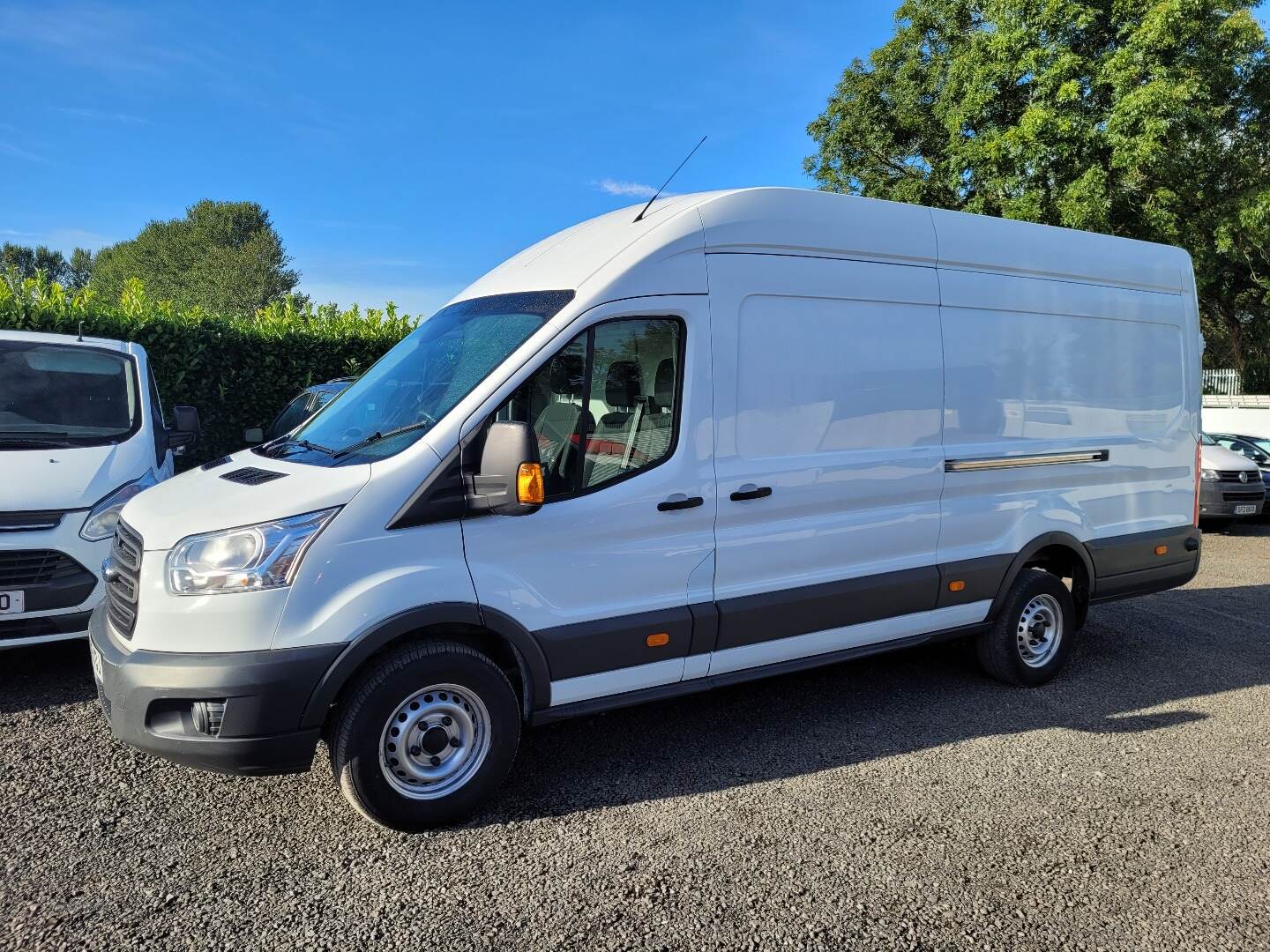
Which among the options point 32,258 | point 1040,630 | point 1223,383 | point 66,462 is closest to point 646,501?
point 1040,630

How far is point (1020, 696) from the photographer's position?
5164mm

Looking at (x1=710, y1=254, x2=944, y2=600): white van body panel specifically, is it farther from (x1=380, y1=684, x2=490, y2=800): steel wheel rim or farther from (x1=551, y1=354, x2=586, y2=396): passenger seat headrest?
(x1=380, y1=684, x2=490, y2=800): steel wheel rim

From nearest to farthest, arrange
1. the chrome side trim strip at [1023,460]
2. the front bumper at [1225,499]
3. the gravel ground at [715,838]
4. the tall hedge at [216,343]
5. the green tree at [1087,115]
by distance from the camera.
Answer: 1. the gravel ground at [715,838]
2. the chrome side trim strip at [1023,460]
3. the tall hedge at [216,343]
4. the front bumper at [1225,499]
5. the green tree at [1087,115]

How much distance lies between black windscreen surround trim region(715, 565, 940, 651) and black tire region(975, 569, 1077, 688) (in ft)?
2.28

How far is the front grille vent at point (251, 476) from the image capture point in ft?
11.6

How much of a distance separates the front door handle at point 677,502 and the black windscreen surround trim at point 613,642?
0.45 m

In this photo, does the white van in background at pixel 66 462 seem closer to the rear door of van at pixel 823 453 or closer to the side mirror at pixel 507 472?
the side mirror at pixel 507 472

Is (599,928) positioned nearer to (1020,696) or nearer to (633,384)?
(633,384)

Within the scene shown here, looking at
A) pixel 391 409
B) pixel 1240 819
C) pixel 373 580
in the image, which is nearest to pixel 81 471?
pixel 391 409

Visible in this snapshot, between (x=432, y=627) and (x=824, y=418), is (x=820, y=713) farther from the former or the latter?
(x=432, y=627)

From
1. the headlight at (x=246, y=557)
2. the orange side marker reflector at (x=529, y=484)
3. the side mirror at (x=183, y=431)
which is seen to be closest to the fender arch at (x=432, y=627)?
the headlight at (x=246, y=557)

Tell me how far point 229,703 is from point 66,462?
296 cm

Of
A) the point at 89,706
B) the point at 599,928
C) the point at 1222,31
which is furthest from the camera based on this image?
the point at 1222,31

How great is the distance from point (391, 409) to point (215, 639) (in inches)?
47.3
